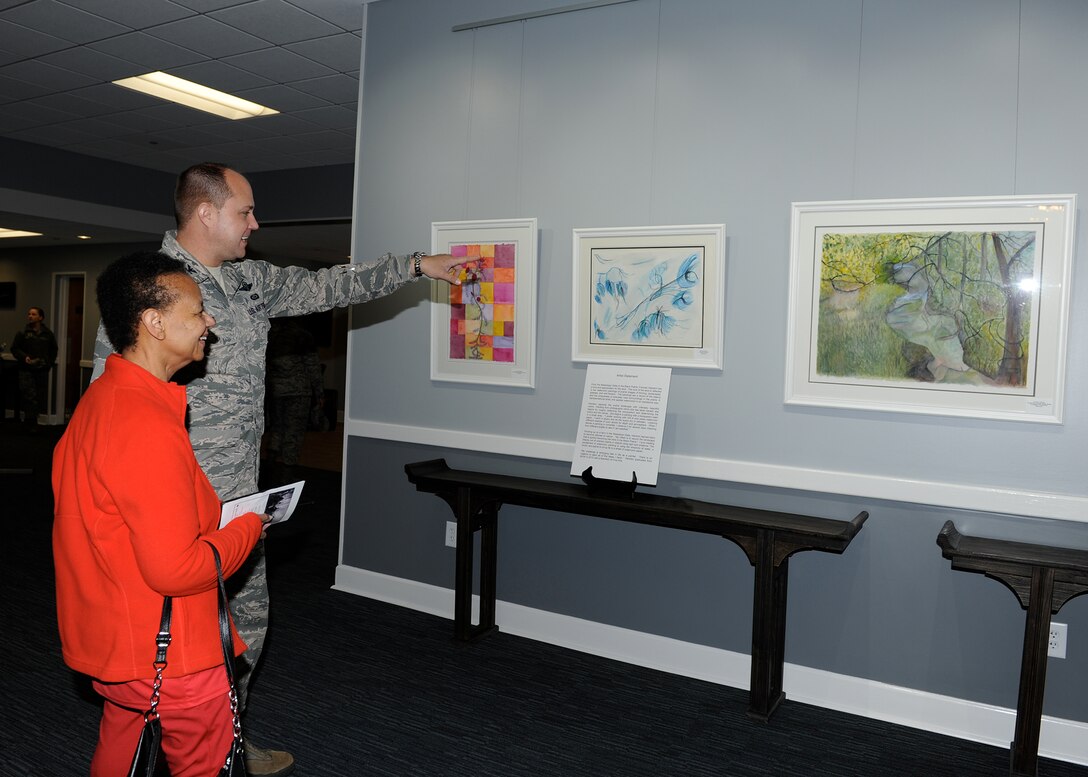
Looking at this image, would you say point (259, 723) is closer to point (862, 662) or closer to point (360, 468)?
point (360, 468)

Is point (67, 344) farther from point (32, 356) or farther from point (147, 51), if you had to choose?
point (147, 51)

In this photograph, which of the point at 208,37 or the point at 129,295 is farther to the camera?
the point at 208,37

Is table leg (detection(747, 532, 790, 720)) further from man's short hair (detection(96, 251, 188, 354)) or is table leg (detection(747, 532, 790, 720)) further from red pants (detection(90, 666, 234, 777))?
man's short hair (detection(96, 251, 188, 354))

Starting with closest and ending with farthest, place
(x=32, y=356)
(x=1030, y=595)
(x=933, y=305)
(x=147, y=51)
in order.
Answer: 1. (x=1030, y=595)
2. (x=933, y=305)
3. (x=147, y=51)
4. (x=32, y=356)

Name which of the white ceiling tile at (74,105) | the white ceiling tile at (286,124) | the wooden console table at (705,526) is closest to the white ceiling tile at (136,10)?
the white ceiling tile at (286,124)

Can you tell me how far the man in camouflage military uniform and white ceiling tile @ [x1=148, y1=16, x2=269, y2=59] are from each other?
2509 mm

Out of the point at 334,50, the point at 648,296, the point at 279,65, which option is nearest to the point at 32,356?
the point at 279,65

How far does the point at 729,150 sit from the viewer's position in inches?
136

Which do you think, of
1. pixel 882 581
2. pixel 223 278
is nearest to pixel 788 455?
pixel 882 581

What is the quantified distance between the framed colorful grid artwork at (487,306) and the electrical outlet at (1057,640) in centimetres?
229

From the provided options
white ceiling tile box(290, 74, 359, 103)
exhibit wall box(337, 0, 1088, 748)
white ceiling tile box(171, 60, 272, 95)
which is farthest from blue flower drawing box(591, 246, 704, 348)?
white ceiling tile box(171, 60, 272, 95)

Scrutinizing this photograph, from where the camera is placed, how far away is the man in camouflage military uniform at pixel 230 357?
8.27 ft

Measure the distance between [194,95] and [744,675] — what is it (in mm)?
5331

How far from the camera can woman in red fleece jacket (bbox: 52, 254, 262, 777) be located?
1511 millimetres
